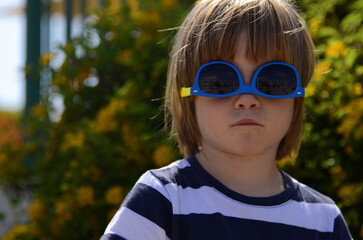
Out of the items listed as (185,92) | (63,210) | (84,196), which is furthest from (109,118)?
(185,92)

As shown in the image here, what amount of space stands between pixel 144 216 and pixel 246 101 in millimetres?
421

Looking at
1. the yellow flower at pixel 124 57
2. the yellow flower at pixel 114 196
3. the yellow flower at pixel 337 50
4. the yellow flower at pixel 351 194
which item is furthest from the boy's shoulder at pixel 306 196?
the yellow flower at pixel 124 57

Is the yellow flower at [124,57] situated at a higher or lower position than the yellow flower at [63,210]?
higher

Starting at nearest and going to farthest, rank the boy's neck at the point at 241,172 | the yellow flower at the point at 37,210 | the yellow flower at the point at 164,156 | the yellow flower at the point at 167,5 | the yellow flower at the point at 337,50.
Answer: the boy's neck at the point at 241,172 < the yellow flower at the point at 337,50 < the yellow flower at the point at 164,156 < the yellow flower at the point at 37,210 < the yellow flower at the point at 167,5

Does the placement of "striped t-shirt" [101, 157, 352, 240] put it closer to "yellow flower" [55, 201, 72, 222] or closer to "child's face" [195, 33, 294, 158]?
"child's face" [195, 33, 294, 158]

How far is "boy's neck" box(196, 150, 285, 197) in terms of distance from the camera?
6.14ft

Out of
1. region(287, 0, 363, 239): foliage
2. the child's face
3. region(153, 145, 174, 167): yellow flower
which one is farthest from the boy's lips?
region(153, 145, 174, 167): yellow flower

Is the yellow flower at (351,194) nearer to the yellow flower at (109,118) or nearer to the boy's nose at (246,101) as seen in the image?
the boy's nose at (246,101)

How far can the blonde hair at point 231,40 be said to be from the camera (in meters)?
1.80

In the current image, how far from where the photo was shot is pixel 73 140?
11.3ft

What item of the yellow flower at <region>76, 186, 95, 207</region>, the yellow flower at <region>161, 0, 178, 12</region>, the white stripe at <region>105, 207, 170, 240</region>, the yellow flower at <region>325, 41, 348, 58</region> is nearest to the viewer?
the white stripe at <region>105, 207, 170, 240</region>

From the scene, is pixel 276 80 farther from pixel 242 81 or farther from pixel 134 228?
pixel 134 228

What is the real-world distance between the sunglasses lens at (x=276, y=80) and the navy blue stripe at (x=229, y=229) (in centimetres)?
37

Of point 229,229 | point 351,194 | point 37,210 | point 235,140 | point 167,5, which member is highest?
point 167,5
